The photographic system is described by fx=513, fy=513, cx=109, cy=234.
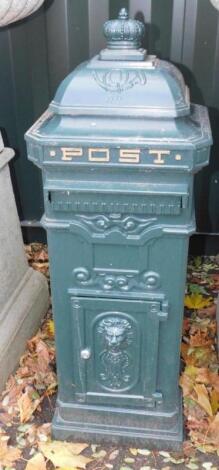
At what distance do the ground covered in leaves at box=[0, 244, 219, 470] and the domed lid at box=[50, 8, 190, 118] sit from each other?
1395 millimetres

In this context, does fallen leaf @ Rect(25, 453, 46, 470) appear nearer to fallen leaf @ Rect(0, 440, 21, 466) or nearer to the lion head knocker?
fallen leaf @ Rect(0, 440, 21, 466)

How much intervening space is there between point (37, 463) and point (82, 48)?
2.16 metres

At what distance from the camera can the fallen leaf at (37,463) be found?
2126mm

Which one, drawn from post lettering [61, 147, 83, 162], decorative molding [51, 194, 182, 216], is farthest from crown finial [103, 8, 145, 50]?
decorative molding [51, 194, 182, 216]

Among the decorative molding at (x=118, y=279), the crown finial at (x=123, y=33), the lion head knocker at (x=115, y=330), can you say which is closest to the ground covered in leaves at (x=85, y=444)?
the lion head knocker at (x=115, y=330)

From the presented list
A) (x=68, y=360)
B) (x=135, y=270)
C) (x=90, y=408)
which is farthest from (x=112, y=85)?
(x=90, y=408)

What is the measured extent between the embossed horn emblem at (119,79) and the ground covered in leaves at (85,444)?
148 cm

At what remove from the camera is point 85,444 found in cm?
224

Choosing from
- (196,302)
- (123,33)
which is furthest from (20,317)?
(123,33)

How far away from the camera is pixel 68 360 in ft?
6.91

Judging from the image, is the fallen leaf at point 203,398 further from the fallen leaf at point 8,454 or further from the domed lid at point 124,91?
the domed lid at point 124,91

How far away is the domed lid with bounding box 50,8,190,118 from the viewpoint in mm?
1621

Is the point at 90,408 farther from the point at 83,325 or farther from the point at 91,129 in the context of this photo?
the point at 91,129

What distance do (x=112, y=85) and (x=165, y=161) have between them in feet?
0.99
